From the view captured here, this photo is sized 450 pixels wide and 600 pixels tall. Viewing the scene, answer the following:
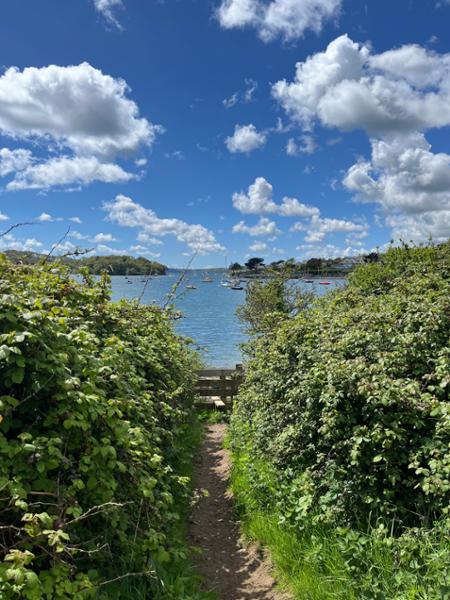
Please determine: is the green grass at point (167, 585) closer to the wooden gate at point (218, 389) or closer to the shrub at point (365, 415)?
the shrub at point (365, 415)

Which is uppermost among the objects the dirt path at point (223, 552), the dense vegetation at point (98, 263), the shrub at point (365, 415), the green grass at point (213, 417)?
the dense vegetation at point (98, 263)

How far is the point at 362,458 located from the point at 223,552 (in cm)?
232

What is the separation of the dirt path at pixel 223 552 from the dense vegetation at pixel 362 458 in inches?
10.2

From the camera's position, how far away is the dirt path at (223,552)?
440 cm

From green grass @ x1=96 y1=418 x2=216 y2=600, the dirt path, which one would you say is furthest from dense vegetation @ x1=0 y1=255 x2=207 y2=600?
the dirt path

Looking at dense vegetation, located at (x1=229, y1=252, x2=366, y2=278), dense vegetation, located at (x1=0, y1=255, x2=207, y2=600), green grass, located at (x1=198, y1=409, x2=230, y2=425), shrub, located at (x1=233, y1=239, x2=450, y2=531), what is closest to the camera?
dense vegetation, located at (x1=0, y1=255, x2=207, y2=600)

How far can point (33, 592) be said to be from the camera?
2.07 meters

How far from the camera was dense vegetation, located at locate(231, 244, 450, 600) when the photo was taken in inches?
137

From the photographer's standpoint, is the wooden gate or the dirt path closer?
the dirt path

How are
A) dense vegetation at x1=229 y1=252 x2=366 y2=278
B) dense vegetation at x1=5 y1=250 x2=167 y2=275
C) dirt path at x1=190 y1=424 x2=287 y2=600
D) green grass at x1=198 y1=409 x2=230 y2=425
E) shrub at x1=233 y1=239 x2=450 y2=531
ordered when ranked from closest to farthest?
1. shrub at x1=233 y1=239 x2=450 y2=531
2. dirt path at x1=190 y1=424 x2=287 y2=600
3. dense vegetation at x1=5 y1=250 x2=167 y2=275
4. green grass at x1=198 y1=409 x2=230 y2=425
5. dense vegetation at x1=229 y1=252 x2=366 y2=278

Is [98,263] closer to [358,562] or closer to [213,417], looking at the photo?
[358,562]

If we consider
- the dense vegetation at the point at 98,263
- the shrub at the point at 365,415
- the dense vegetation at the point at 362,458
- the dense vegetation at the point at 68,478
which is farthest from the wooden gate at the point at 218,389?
the dense vegetation at the point at 68,478

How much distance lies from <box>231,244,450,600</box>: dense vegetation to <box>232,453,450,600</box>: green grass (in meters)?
0.01

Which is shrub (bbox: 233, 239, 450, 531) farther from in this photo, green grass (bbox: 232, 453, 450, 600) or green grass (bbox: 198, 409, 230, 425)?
green grass (bbox: 198, 409, 230, 425)
